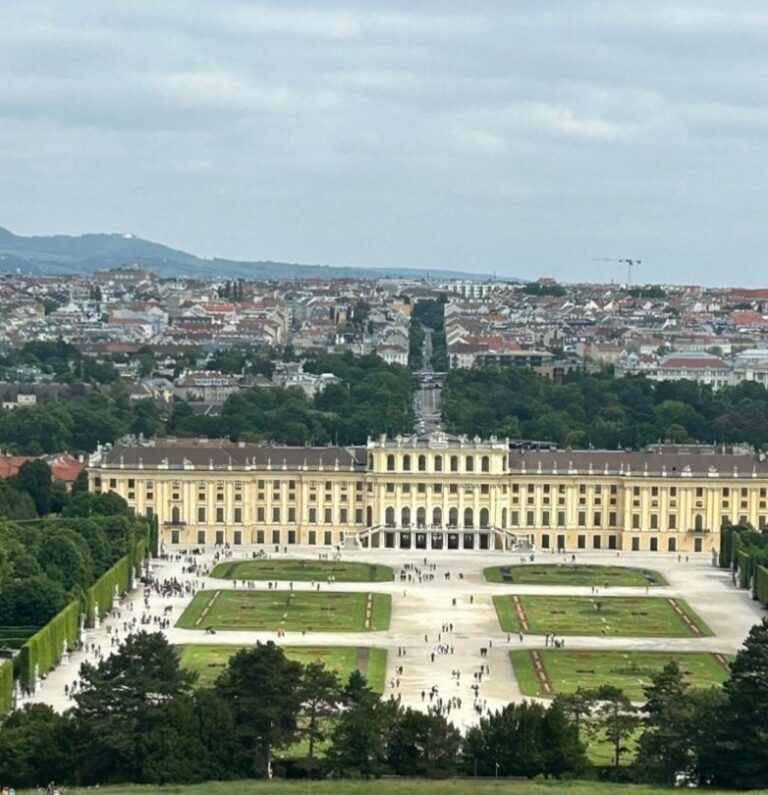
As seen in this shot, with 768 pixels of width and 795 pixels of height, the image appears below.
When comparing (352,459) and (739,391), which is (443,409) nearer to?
(739,391)

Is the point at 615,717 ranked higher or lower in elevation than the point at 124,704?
lower

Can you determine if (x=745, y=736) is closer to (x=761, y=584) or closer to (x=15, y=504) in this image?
(x=761, y=584)

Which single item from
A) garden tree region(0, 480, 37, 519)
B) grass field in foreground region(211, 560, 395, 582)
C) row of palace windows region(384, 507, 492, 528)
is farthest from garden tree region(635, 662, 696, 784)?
row of palace windows region(384, 507, 492, 528)

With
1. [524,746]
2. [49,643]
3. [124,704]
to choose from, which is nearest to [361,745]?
[524,746]

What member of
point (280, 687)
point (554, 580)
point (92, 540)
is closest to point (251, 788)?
point (280, 687)

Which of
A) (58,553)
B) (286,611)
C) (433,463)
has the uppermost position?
(433,463)

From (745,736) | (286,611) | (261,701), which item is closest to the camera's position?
(745,736)
